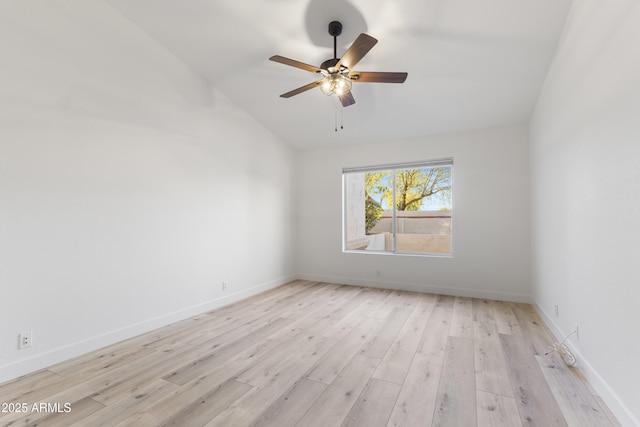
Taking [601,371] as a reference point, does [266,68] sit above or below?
above

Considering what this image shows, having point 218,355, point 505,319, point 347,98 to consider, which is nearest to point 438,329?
point 505,319

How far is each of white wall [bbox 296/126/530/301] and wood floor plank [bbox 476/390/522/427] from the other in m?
2.66

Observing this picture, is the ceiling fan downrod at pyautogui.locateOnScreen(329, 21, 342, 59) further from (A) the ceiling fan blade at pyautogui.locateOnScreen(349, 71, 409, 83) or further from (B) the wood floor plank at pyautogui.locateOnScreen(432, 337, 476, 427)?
(B) the wood floor plank at pyautogui.locateOnScreen(432, 337, 476, 427)

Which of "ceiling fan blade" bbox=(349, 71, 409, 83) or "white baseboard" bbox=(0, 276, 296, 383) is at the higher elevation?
"ceiling fan blade" bbox=(349, 71, 409, 83)

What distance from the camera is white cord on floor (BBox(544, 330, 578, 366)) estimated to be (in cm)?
233

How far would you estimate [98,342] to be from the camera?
2695 millimetres

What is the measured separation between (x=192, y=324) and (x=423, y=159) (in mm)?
3885

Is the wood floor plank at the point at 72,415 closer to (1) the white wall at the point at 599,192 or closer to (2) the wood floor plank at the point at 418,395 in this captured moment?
(2) the wood floor plank at the point at 418,395

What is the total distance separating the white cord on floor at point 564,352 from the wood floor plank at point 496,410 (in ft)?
2.72

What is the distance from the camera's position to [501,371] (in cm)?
226

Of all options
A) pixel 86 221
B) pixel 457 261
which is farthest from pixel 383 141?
pixel 86 221

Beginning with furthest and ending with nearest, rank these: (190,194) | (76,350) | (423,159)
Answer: (423,159) < (190,194) < (76,350)

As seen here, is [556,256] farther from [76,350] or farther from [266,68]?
[76,350]

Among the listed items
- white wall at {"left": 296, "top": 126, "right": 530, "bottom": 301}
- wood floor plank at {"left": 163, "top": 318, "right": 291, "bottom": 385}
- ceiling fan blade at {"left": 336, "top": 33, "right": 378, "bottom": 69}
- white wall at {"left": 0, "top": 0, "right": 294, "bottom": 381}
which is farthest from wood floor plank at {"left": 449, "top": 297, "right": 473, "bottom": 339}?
white wall at {"left": 0, "top": 0, "right": 294, "bottom": 381}
